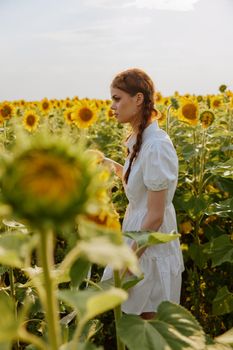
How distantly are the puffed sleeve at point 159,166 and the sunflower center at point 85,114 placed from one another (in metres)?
3.81

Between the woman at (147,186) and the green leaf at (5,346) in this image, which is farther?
the woman at (147,186)

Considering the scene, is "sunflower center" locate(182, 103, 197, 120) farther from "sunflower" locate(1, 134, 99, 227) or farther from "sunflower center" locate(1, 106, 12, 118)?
"sunflower" locate(1, 134, 99, 227)

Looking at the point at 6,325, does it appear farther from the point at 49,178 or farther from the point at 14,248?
the point at 49,178

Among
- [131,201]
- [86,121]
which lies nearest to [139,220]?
[131,201]

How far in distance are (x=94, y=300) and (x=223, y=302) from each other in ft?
7.09

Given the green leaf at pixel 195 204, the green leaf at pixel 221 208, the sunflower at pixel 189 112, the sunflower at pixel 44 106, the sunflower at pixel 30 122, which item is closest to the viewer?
the green leaf at pixel 221 208

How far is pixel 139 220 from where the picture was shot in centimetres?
230

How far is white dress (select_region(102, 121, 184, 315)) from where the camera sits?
2227mm

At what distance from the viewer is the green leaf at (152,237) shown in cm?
104

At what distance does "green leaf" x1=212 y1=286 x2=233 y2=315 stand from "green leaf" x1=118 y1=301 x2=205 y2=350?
1642 mm

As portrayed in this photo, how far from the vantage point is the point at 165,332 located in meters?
1.04

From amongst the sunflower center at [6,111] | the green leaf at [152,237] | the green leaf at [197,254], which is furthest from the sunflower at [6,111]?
the green leaf at [152,237]

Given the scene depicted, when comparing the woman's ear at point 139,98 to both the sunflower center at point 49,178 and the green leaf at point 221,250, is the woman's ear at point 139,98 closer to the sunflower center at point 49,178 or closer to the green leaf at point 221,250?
the green leaf at point 221,250

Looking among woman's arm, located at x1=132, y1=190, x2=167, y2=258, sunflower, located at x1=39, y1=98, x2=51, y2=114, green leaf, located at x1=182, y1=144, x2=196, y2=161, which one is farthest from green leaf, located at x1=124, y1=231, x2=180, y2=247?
sunflower, located at x1=39, y1=98, x2=51, y2=114
